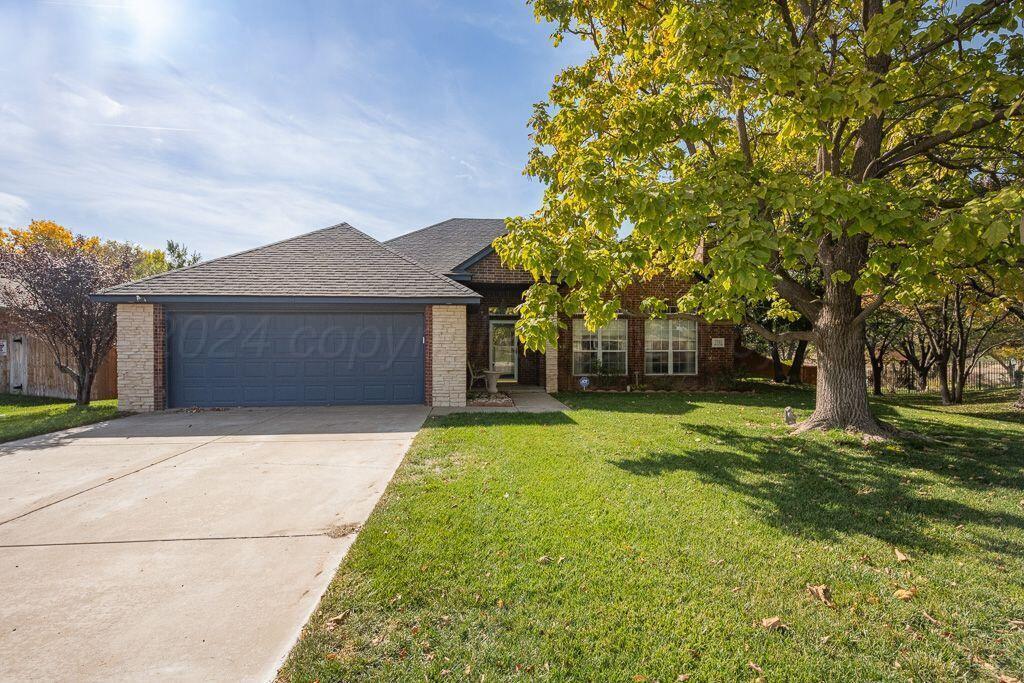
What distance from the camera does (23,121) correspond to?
8891mm

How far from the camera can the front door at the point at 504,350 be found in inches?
597

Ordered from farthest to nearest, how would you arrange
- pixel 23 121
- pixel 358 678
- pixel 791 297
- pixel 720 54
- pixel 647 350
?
pixel 647 350 < pixel 23 121 < pixel 791 297 < pixel 720 54 < pixel 358 678

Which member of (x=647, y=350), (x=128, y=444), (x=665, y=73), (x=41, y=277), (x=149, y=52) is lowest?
(x=128, y=444)

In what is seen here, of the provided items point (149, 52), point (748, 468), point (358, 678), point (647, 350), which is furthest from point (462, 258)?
point (358, 678)

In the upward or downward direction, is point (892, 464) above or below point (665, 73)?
below

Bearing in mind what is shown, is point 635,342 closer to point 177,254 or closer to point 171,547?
point 171,547

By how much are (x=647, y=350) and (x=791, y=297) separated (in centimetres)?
703

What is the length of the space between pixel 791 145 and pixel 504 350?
414 inches

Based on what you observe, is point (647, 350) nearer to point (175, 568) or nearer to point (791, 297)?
point (791, 297)

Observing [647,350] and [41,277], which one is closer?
[41,277]

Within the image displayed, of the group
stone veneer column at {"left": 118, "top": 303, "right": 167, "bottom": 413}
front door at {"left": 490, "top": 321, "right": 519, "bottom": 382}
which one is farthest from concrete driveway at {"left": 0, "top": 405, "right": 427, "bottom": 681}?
front door at {"left": 490, "top": 321, "right": 519, "bottom": 382}

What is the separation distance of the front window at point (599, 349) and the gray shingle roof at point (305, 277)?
5048 millimetres

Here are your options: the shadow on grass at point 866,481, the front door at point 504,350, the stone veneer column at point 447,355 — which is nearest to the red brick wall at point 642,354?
the front door at point 504,350

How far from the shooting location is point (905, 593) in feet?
9.47
